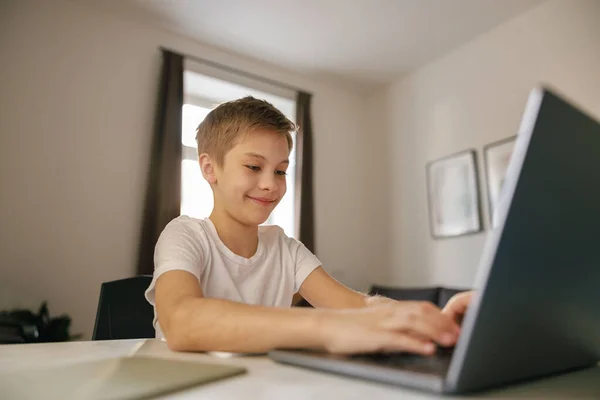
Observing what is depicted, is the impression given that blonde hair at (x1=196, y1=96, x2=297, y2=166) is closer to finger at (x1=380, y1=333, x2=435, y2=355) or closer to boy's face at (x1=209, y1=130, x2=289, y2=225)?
boy's face at (x1=209, y1=130, x2=289, y2=225)

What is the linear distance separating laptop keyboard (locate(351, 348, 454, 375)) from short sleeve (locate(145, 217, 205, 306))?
445 millimetres

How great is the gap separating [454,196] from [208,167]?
9.10 ft

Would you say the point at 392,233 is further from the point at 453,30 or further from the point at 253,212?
the point at 253,212

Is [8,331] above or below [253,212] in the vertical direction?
below

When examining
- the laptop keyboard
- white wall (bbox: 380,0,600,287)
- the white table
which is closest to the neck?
the white table

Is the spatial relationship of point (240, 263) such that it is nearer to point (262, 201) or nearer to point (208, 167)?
point (262, 201)

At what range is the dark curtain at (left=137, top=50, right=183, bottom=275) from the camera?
298cm

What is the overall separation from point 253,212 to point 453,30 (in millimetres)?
2994

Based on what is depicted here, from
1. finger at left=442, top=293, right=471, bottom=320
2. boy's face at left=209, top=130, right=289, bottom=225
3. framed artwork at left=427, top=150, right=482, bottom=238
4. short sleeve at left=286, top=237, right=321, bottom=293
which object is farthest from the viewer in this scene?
framed artwork at left=427, top=150, right=482, bottom=238

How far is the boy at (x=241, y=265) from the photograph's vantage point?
59 cm

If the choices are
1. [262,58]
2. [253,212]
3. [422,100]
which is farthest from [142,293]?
[422,100]

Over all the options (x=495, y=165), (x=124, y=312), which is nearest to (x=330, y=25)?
(x=495, y=165)

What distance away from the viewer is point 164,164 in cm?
308

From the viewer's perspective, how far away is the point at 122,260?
2.98m
